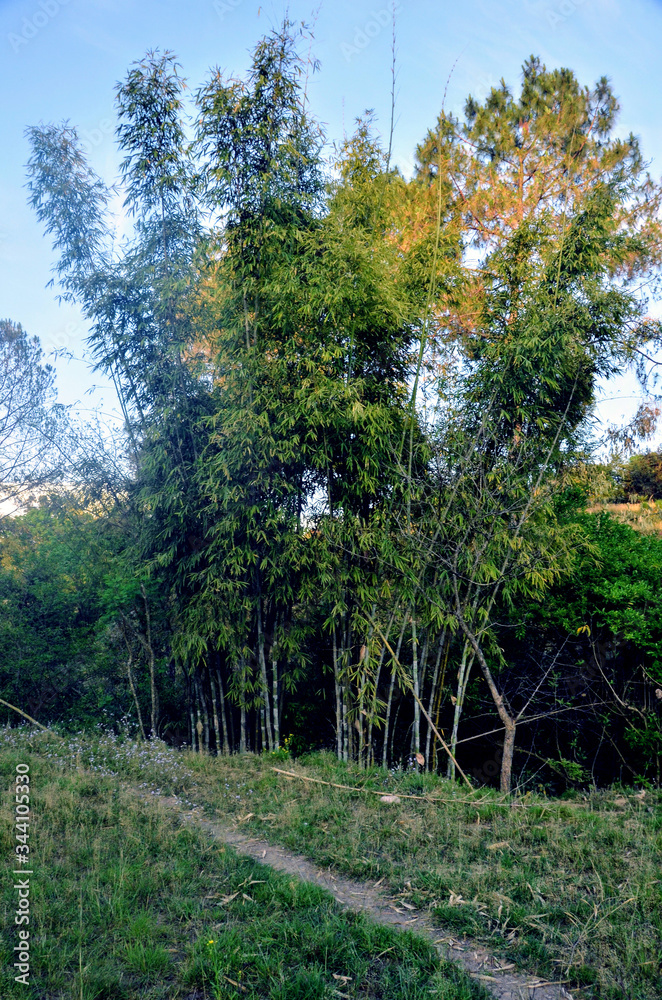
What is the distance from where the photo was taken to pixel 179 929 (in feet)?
8.07

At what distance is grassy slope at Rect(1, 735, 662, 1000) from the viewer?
235cm

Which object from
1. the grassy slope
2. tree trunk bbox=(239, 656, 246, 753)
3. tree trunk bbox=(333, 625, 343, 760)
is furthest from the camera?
tree trunk bbox=(239, 656, 246, 753)

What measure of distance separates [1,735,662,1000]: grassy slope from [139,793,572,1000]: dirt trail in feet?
0.22

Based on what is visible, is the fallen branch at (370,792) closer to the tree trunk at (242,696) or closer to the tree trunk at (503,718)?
the tree trunk at (503,718)

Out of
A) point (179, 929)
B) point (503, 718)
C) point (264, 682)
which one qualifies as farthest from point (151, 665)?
point (179, 929)

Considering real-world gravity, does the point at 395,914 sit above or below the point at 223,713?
below

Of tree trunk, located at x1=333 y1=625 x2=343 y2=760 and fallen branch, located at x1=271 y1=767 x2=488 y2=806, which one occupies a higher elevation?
tree trunk, located at x1=333 y1=625 x2=343 y2=760

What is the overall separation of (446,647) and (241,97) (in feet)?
16.7

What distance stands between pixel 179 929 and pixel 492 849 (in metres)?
1.70

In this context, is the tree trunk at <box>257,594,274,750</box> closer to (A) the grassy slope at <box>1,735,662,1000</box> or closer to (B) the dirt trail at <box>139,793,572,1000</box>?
(A) the grassy slope at <box>1,735,662,1000</box>

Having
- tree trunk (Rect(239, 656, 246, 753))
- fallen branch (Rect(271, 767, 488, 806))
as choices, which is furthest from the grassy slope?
tree trunk (Rect(239, 656, 246, 753))

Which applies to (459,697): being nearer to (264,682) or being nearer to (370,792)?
(370,792)

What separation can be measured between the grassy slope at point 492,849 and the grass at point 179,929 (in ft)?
1.36

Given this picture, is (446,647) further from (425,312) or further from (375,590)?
(425,312)
